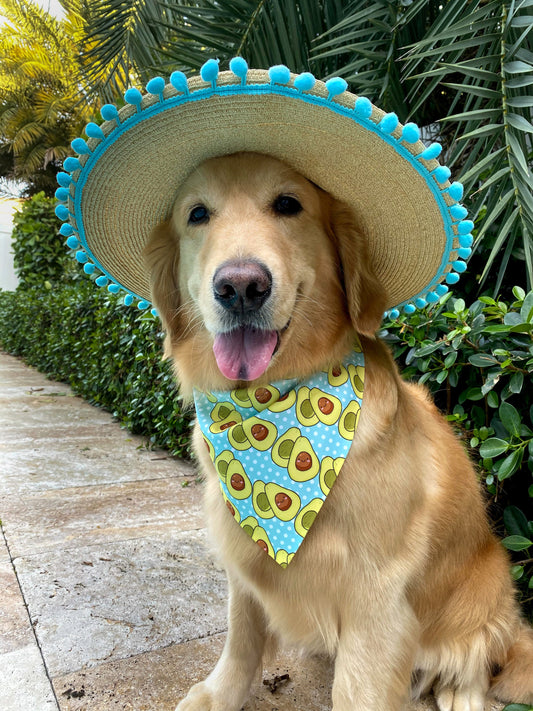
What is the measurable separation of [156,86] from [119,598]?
194cm

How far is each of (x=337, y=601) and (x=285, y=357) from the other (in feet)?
2.30

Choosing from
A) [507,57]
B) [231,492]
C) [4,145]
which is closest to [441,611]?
[231,492]

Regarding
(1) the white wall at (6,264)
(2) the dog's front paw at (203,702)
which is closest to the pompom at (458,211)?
(2) the dog's front paw at (203,702)

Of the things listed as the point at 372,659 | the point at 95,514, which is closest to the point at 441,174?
the point at 372,659

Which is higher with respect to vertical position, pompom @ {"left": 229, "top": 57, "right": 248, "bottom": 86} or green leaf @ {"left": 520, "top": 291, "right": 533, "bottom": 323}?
pompom @ {"left": 229, "top": 57, "right": 248, "bottom": 86}

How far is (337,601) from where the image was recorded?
1.54 metres

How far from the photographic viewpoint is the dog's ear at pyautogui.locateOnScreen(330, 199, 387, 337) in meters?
1.67

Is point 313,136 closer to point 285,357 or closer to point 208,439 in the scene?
point 285,357

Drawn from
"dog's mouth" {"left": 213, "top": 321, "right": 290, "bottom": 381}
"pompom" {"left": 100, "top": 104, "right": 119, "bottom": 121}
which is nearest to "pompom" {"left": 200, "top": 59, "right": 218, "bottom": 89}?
"pompom" {"left": 100, "top": 104, "right": 119, "bottom": 121}

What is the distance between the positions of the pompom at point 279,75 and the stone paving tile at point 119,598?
187 cm

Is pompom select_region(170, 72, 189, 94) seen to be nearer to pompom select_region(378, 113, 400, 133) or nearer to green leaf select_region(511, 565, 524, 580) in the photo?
pompom select_region(378, 113, 400, 133)

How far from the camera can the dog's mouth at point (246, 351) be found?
1540mm

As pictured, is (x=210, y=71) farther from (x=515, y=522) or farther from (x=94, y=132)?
(x=515, y=522)

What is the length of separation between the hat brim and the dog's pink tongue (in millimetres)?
528
